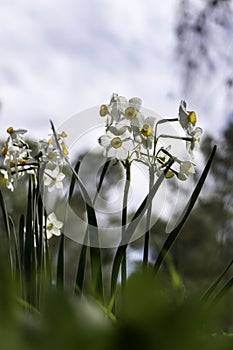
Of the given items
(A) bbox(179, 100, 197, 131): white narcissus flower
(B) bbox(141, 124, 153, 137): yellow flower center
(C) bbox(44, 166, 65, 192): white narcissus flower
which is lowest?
(C) bbox(44, 166, 65, 192): white narcissus flower

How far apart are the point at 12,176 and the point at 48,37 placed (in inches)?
375

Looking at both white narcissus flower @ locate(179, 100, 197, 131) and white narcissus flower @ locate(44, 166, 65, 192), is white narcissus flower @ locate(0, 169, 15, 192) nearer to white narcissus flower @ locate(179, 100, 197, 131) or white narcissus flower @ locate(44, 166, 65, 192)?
white narcissus flower @ locate(44, 166, 65, 192)

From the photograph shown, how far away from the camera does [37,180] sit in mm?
814

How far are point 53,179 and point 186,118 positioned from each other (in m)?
0.22

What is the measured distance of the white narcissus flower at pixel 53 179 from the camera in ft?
2.94

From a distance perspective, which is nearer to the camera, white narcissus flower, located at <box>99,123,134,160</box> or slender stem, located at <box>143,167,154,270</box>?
slender stem, located at <box>143,167,154,270</box>

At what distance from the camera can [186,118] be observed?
0.84 meters

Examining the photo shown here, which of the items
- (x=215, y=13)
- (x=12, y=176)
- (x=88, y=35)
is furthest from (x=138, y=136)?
(x=88, y=35)

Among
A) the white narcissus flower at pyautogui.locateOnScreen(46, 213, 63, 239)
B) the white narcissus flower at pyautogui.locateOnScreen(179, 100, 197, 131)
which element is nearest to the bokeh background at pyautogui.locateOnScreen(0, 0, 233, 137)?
the white narcissus flower at pyautogui.locateOnScreen(46, 213, 63, 239)

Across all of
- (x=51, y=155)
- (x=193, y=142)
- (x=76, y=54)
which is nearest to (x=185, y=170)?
(x=193, y=142)

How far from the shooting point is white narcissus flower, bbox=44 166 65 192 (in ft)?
2.94

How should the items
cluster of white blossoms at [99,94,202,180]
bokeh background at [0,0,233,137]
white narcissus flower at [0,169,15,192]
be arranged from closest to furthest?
cluster of white blossoms at [99,94,202,180]
white narcissus flower at [0,169,15,192]
bokeh background at [0,0,233,137]

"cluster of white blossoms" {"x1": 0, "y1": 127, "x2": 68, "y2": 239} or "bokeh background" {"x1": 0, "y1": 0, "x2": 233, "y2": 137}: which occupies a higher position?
"bokeh background" {"x1": 0, "y1": 0, "x2": 233, "y2": 137}

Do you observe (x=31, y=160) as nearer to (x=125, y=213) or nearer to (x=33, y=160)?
(x=33, y=160)
